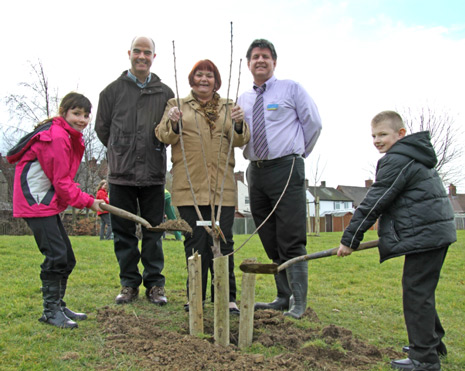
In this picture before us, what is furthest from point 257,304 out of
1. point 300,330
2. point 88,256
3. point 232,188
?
point 88,256

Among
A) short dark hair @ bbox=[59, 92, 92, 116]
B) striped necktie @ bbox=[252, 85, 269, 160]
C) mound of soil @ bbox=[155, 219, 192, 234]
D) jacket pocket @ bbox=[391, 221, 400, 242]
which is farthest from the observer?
striped necktie @ bbox=[252, 85, 269, 160]

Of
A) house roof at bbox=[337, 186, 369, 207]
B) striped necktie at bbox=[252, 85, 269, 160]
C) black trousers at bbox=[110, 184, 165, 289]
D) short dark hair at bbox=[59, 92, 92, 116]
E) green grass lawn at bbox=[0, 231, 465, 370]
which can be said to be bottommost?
house roof at bbox=[337, 186, 369, 207]

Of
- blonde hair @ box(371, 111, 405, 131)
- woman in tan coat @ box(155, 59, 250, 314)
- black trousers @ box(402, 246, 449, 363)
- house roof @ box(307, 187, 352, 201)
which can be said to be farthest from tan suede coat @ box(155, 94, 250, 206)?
house roof @ box(307, 187, 352, 201)

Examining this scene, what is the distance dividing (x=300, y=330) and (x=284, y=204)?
1.16 meters

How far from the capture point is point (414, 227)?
9.18ft

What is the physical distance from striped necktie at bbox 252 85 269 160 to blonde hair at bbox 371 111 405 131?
119 cm

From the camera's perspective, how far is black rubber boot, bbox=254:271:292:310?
14.0ft

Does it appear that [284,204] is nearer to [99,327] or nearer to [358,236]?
[358,236]

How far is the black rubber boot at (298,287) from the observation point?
3867 millimetres

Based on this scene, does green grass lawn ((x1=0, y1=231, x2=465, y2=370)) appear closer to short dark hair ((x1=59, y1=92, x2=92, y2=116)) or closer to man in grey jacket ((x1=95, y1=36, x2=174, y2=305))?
man in grey jacket ((x1=95, y1=36, x2=174, y2=305))

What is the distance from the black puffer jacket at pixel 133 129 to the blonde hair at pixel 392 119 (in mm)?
2208

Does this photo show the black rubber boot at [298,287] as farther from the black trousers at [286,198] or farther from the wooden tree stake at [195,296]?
the wooden tree stake at [195,296]

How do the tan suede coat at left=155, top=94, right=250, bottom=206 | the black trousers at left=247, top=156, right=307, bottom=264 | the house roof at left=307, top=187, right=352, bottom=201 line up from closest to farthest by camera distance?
1. the tan suede coat at left=155, top=94, right=250, bottom=206
2. the black trousers at left=247, top=156, right=307, bottom=264
3. the house roof at left=307, top=187, right=352, bottom=201

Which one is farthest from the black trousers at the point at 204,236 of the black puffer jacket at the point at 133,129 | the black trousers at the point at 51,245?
the black trousers at the point at 51,245
